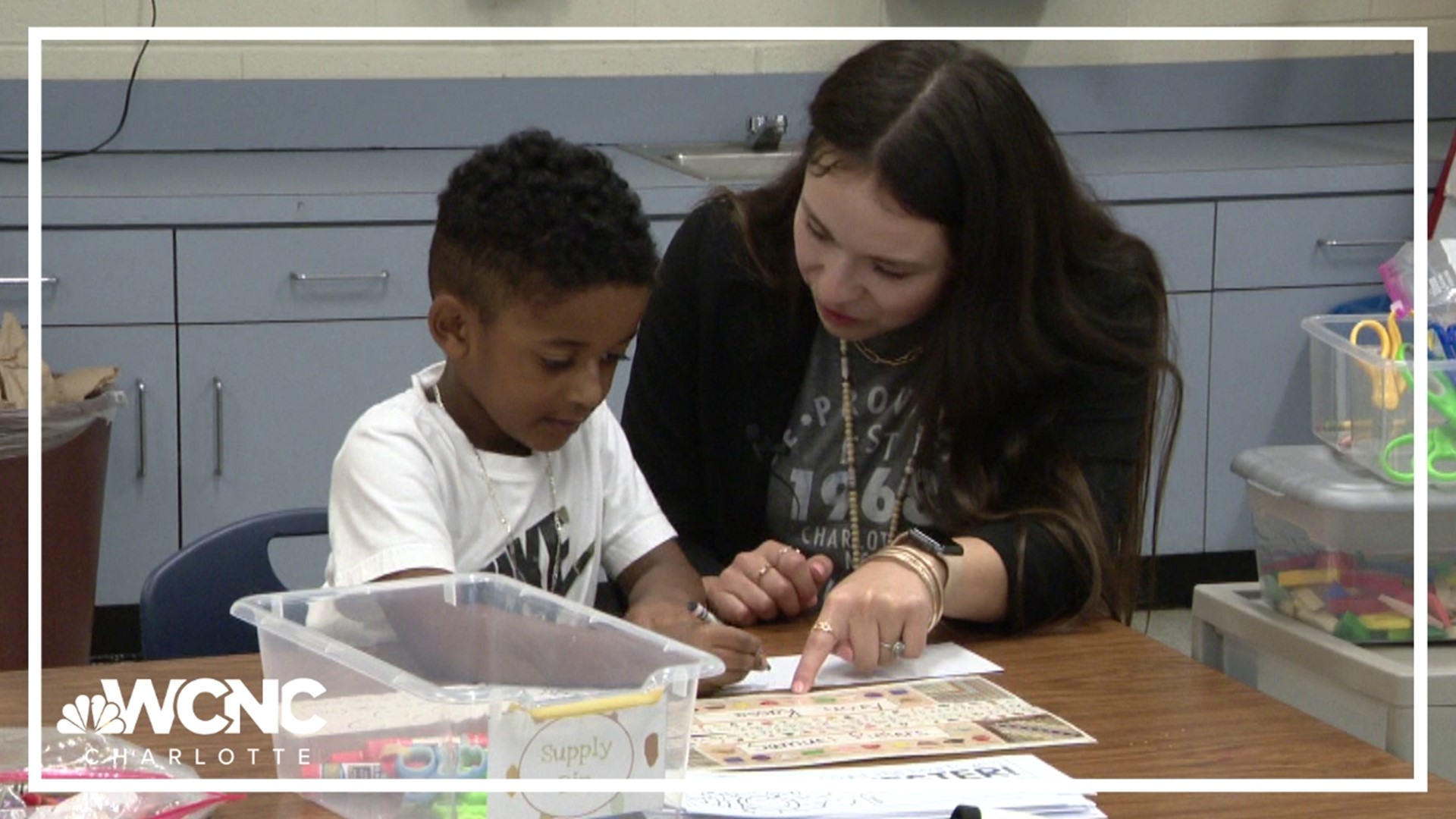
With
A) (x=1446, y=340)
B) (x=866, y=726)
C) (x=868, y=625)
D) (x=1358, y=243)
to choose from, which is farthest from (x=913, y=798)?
(x=1358, y=243)

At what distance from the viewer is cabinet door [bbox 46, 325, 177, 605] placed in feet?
8.81

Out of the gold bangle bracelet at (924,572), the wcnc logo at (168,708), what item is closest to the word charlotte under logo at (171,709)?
the wcnc logo at (168,708)

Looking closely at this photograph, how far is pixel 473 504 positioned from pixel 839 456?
1.39ft

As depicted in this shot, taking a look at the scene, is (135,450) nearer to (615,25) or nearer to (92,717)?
(615,25)

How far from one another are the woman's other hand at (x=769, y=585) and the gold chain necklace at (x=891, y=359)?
Answer: 0.91 feet

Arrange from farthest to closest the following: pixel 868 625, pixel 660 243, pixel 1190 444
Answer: pixel 1190 444 → pixel 660 243 → pixel 868 625

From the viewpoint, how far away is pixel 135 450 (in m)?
2.74

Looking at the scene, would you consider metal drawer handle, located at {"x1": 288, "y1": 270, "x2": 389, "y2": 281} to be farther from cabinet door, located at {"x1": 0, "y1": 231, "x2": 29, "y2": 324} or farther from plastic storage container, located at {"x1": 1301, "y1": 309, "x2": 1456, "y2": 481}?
plastic storage container, located at {"x1": 1301, "y1": 309, "x2": 1456, "y2": 481}

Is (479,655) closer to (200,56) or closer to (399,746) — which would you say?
(399,746)

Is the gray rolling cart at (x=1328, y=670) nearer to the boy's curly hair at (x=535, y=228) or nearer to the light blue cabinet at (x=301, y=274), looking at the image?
the boy's curly hair at (x=535, y=228)

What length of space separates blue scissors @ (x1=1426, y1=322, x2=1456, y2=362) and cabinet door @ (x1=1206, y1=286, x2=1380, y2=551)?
60.5 inches

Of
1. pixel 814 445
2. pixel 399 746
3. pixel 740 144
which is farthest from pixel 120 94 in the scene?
pixel 399 746

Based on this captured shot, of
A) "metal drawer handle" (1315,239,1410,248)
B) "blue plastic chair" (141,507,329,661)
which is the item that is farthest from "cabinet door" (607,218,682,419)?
"blue plastic chair" (141,507,329,661)

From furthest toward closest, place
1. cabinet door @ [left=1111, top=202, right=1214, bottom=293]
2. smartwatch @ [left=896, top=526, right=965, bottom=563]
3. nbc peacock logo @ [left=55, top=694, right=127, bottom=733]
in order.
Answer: cabinet door @ [left=1111, top=202, right=1214, bottom=293] → smartwatch @ [left=896, top=526, right=965, bottom=563] → nbc peacock logo @ [left=55, top=694, right=127, bottom=733]
